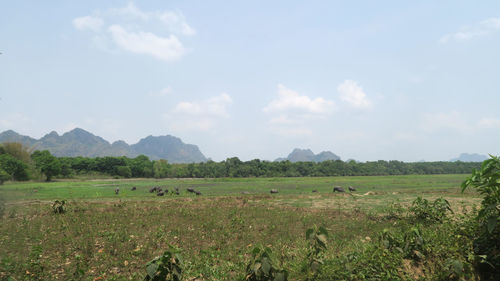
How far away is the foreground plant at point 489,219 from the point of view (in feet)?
14.6

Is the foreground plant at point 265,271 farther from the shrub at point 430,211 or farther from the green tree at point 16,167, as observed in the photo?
the green tree at point 16,167

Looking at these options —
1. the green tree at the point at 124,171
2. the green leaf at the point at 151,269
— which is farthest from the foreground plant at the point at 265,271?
the green tree at the point at 124,171

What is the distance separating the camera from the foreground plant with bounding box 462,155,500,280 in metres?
4.44

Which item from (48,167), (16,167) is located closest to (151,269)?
(16,167)

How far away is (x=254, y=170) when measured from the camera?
79.4 metres

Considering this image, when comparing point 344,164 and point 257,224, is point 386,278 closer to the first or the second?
point 257,224

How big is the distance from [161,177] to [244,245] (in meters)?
75.6

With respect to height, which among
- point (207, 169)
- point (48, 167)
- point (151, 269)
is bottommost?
point (207, 169)

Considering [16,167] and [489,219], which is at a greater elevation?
[489,219]

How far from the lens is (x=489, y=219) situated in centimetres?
444

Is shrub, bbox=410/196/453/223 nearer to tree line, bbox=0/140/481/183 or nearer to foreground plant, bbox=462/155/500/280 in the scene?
foreground plant, bbox=462/155/500/280

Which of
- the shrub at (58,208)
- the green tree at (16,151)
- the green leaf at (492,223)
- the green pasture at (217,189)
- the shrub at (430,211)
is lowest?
the green pasture at (217,189)

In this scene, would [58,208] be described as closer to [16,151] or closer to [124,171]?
[124,171]

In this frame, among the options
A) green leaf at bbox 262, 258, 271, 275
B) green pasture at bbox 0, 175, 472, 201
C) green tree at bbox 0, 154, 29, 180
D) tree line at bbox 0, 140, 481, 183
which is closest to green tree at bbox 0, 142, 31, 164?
tree line at bbox 0, 140, 481, 183
